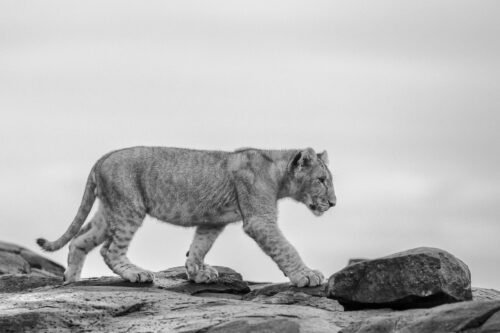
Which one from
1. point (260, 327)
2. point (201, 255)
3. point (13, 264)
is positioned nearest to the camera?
point (260, 327)

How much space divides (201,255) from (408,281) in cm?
482

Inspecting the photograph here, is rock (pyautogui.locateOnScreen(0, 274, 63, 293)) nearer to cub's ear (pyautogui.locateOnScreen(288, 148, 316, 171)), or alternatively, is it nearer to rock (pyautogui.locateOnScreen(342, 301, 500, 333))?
cub's ear (pyautogui.locateOnScreen(288, 148, 316, 171))

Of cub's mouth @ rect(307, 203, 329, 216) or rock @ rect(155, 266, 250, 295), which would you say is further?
cub's mouth @ rect(307, 203, 329, 216)

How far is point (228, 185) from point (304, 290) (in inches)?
101

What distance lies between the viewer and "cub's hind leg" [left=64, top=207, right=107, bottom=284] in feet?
57.6

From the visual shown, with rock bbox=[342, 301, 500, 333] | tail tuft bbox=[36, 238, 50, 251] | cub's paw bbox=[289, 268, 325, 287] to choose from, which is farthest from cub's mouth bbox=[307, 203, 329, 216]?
rock bbox=[342, 301, 500, 333]

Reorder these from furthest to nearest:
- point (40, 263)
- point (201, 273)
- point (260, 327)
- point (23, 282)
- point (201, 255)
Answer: point (40, 263) < point (23, 282) < point (201, 255) < point (201, 273) < point (260, 327)

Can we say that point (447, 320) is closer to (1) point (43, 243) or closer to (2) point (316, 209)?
(2) point (316, 209)

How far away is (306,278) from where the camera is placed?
16203 mm

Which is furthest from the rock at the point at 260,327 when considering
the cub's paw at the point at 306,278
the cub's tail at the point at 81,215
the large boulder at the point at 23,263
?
the large boulder at the point at 23,263

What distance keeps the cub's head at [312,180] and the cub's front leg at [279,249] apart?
894mm

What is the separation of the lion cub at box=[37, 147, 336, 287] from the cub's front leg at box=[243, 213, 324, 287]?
0.02 meters

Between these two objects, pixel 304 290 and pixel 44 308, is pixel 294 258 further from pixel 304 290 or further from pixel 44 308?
pixel 44 308

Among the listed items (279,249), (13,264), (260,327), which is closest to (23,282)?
(279,249)
